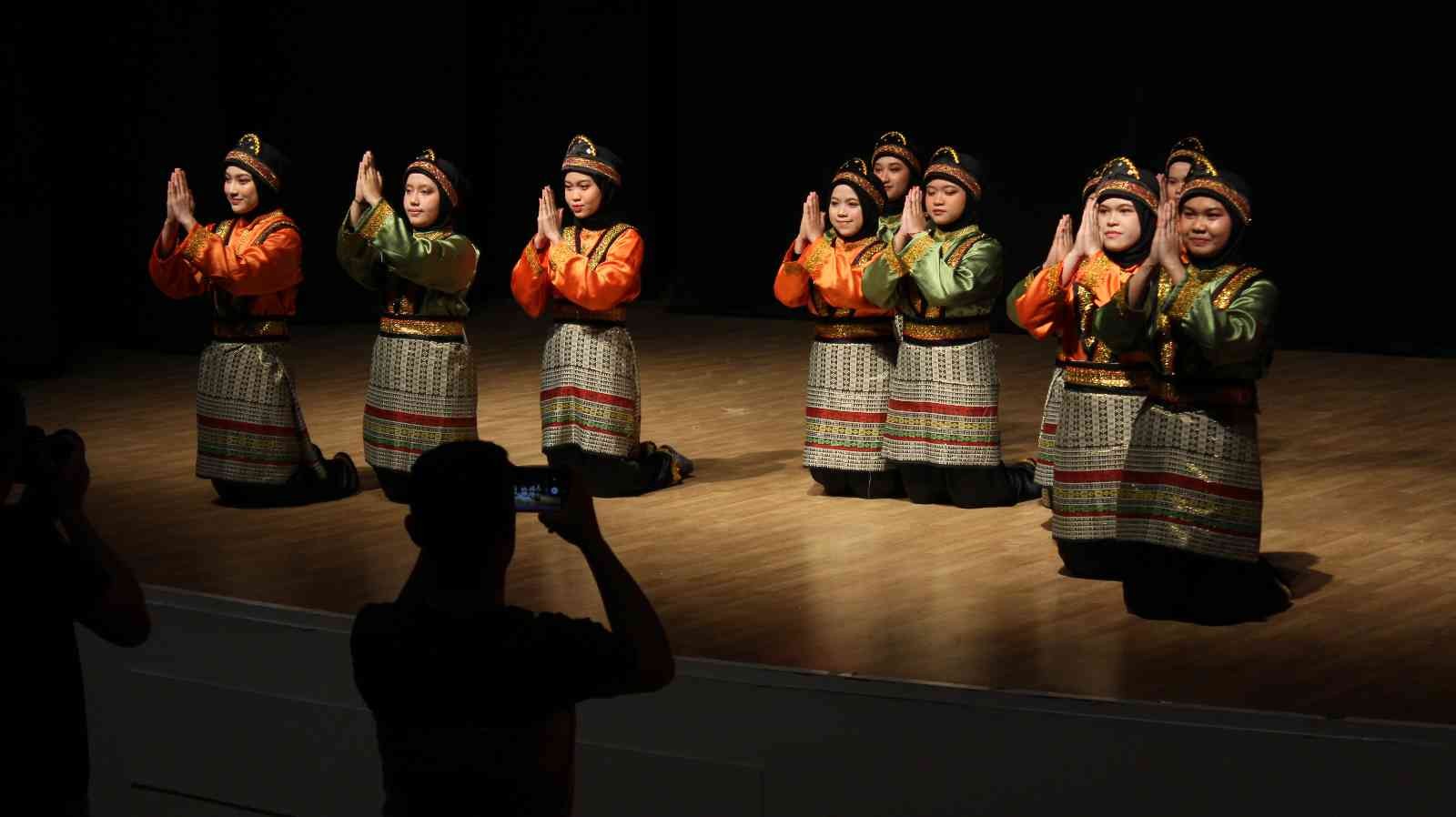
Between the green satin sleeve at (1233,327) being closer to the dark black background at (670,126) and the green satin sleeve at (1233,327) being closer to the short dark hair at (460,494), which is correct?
the short dark hair at (460,494)

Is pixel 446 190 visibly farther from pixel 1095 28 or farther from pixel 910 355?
pixel 1095 28

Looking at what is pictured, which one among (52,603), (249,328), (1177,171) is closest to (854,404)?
(1177,171)

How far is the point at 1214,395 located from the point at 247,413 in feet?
10.9

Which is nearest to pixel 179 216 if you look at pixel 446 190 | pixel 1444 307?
pixel 446 190

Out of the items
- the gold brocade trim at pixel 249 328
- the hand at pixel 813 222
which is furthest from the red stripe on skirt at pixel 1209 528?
the gold brocade trim at pixel 249 328

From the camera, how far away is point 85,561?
274cm

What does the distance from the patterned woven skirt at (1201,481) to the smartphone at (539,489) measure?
2.79 meters

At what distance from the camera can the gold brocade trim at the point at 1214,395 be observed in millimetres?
5051

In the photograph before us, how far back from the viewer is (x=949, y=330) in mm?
6523

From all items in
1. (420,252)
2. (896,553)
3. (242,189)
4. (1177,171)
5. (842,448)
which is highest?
(1177,171)

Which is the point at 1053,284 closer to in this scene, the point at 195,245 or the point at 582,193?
the point at 582,193

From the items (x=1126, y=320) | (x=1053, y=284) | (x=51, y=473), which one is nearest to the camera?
(x=51, y=473)

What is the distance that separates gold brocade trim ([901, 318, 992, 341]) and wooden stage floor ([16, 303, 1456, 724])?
60cm

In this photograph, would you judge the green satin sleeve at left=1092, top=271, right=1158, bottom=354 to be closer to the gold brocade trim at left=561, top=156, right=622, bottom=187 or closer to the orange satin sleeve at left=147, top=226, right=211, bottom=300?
the gold brocade trim at left=561, top=156, right=622, bottom=187
